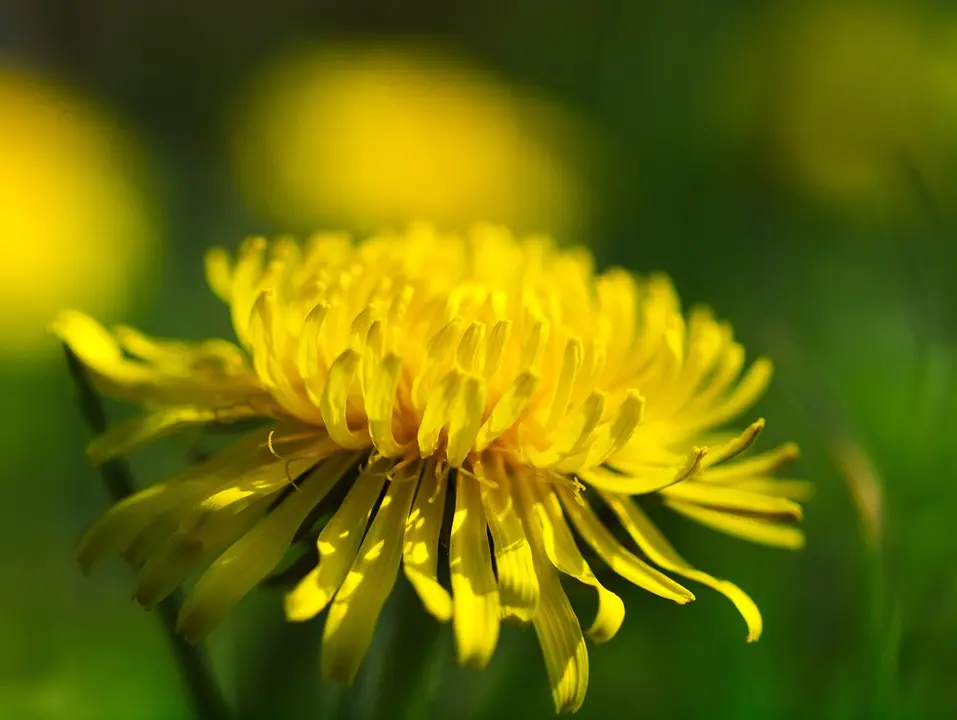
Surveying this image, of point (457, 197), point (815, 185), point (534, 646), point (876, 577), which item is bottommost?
point (534, 646)

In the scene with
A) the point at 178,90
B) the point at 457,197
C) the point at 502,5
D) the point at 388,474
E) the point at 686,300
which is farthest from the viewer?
the point at 502,5

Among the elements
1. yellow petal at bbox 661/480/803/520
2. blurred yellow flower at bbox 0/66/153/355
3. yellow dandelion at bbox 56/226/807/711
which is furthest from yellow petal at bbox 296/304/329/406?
blurred yellow flower at bbox 0/66/153/355

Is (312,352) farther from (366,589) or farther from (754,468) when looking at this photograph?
(754,468)

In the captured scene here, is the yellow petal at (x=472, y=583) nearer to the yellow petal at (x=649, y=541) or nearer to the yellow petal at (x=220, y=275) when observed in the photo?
the yellow petal at (x=649, y=541)

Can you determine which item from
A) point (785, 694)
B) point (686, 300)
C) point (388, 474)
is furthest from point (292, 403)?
point (686, 300)

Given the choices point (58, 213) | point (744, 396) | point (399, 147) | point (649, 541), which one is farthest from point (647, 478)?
point (399, 147)

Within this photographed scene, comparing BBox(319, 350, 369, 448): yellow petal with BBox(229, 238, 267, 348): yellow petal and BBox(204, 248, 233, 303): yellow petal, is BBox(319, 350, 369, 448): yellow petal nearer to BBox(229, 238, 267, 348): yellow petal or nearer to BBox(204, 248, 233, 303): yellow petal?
BBox(229, 238, 267, 348): yellow petal

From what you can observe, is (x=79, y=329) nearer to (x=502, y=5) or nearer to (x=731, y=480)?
(x=731, y=480)

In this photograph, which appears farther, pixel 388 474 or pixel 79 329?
pixel 79 329
